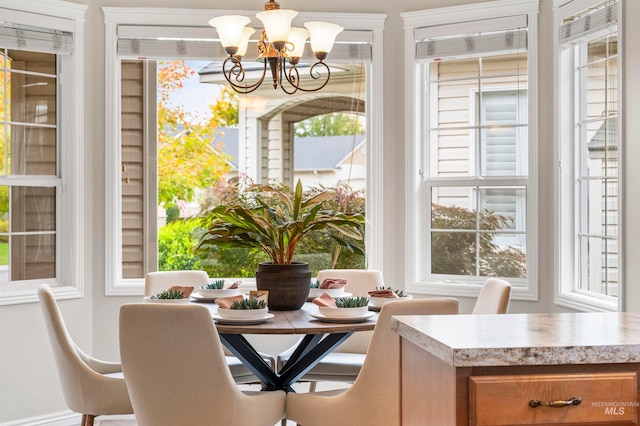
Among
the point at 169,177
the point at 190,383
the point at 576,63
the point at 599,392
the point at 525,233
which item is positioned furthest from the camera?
the point at 169,177

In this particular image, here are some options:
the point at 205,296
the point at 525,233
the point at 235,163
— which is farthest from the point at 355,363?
the point at 235,163

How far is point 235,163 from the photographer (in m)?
5.00

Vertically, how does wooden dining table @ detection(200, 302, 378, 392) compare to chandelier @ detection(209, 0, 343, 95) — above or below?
below

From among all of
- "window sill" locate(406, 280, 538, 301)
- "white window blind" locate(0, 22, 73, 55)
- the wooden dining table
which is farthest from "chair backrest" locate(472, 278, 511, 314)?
"white window blind" locate(0, 22, 73, 55)

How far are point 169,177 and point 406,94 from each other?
1.62 meters

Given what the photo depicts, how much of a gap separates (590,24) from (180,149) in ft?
8.49

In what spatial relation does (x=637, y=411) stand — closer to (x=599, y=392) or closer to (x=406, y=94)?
(x=599, y=392)

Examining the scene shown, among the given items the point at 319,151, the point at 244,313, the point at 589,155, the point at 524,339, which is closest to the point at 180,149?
the point at 319,151

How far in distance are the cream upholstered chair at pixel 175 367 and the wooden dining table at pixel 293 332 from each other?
0.21 metres

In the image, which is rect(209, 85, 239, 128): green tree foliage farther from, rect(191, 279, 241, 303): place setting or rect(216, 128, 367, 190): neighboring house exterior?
rect(191, 279, 241, 303): place setting

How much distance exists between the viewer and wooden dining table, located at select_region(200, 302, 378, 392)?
9.62 feet

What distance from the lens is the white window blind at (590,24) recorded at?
3836 mm

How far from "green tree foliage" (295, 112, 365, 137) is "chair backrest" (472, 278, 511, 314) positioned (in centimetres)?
177

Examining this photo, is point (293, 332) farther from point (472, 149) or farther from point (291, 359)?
point (472, 149)
